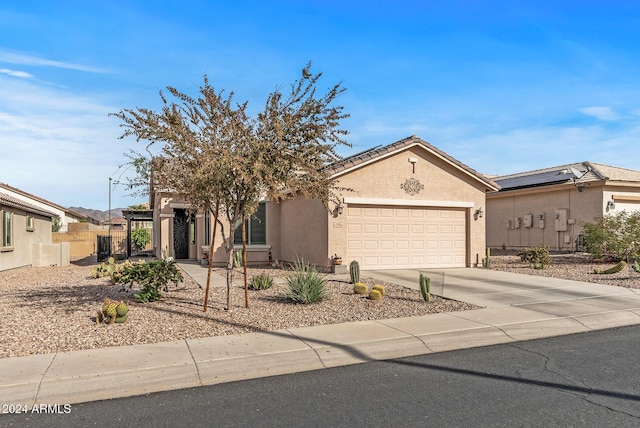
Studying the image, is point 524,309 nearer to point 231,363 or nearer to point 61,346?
point 231,363

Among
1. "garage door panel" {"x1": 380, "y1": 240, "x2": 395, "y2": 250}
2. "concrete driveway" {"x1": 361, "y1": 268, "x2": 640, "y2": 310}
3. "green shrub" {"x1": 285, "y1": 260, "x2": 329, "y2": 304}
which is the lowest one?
"concrete driveway" {"x1": 361, "y1": 268, "x2": 640, "y2": 310}

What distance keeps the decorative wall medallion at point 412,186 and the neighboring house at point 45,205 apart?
23549 mm

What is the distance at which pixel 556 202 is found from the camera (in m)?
24.2

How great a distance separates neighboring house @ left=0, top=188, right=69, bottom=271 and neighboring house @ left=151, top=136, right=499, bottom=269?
673 centimetres

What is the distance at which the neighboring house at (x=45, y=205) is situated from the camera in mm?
35219

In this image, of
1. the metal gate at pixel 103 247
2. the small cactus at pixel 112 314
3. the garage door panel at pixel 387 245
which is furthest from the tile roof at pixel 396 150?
Answer: the metal gate at pixel 103 247

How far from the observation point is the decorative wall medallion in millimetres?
16500

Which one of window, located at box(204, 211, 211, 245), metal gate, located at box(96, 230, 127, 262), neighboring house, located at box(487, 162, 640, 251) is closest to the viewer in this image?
window, located at box(204, 211, 211, 245)

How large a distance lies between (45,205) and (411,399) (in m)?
44.8

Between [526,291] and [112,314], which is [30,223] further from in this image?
[526,291]

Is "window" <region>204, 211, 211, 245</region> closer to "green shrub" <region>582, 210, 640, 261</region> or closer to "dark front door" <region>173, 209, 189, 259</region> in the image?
"dark front door" <region>173, 209, 189, 259</region>

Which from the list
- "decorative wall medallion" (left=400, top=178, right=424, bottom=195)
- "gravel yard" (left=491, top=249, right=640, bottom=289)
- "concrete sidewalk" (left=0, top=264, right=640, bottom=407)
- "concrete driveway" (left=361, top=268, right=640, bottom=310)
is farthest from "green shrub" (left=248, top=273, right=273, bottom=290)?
"gravel yard" (left=491, top=249, right=640, bottom=289)

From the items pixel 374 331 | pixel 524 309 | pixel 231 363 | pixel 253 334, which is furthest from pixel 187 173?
pixel 524 309

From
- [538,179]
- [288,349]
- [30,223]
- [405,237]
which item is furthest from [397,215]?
[30,223]
